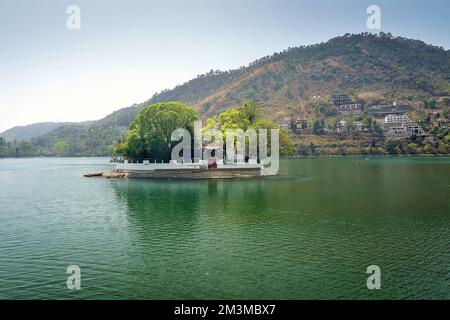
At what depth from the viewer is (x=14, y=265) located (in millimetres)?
19000

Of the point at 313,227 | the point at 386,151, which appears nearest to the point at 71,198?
the point at 313,227

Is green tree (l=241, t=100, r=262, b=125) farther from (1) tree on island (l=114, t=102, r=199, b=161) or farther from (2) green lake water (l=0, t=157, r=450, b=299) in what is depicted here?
(2) green lake water (l=0, t=157, r=450, b=299)

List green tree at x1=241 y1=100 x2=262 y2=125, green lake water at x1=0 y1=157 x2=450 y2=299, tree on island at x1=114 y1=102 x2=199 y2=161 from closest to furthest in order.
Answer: green lake water at x1=0 y1=157 x2=450 y2=299
tree on island at x1=114 y1=102 x2=199 y2=161
green tree at x1=241 y1=100 x2=262 y2=125

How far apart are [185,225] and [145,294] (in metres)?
12.1

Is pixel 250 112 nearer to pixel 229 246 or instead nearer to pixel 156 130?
pixel 156 130

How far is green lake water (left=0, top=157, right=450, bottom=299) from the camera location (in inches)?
621

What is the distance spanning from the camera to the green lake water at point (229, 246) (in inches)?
621

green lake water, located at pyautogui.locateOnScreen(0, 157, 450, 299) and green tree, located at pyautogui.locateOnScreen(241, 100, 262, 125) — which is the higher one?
green tree, located at pyautogui.locateOnScreen(241, 100, 262, 125)

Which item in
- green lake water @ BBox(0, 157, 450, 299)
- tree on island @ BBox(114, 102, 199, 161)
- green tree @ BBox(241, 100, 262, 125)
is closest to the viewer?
green lake water @ BBox(0, 157, 450, 299)

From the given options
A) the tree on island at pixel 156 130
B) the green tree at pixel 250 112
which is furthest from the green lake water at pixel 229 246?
the green tree at pixel 250 112

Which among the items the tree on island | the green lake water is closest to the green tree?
the tree on island

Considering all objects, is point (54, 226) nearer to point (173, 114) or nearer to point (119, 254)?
point (119, 254)

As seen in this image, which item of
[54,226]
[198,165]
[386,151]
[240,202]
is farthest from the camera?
[386,151]

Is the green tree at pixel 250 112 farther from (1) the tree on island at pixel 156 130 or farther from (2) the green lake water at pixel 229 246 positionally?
(2) the green lake water at pixel 229 246
